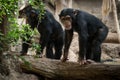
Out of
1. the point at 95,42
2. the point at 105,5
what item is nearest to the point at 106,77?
the point at 95,42

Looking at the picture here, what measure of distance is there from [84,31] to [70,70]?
734mm

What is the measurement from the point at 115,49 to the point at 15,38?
625 cm

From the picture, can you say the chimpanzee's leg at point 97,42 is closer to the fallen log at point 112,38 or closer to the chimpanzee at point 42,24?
the chimpanzee at point 42,24

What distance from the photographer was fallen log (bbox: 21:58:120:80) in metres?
4.94

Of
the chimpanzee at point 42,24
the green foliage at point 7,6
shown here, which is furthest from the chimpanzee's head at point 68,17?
the green foliage at point 7,6

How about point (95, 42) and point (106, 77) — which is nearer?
point (106, 77)

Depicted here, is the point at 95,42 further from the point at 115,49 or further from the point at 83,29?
the point at 115,49

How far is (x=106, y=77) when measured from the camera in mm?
5070

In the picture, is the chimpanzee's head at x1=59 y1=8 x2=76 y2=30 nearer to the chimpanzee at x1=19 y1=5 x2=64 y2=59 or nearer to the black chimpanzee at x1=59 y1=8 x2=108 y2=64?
the black chimpanzee at x1=59 y1=8 x2=108 y2=64

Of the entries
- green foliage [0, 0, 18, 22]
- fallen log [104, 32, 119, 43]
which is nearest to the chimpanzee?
green foliage [0, 0, 18, 22]

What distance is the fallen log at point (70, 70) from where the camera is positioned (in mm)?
4941

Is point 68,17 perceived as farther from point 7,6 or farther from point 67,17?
point 7,6

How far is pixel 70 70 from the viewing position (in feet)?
17.2

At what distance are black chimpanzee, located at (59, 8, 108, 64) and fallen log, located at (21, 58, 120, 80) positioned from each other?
17cm
